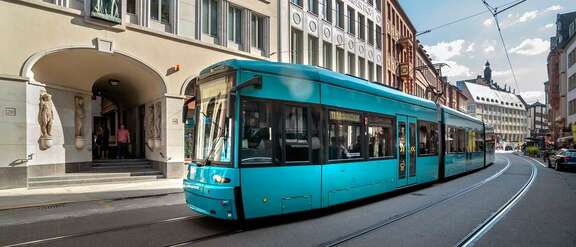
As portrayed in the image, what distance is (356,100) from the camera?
8.96m

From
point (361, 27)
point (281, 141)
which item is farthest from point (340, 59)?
point (281, 141)

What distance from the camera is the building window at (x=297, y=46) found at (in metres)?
24.0

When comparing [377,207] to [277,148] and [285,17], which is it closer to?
[277,148]

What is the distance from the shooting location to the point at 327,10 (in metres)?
27.4

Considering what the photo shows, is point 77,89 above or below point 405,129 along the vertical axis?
above

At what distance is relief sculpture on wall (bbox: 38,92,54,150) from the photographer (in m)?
13.5

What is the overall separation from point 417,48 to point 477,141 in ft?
106

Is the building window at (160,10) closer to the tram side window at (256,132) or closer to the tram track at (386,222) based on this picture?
the tram side window at (256,132)

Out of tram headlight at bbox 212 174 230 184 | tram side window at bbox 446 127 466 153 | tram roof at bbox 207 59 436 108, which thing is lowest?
tram headlight at bbox 212 174 230 184

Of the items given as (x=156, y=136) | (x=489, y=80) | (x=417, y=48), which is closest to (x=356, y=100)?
(x=156, y=136)

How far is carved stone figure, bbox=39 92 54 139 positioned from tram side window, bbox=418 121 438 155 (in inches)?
505

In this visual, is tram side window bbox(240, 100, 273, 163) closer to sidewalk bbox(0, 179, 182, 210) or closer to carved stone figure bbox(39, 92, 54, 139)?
sidewalk bbox(0, 179, 182, 210)

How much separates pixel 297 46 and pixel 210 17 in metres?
7.16

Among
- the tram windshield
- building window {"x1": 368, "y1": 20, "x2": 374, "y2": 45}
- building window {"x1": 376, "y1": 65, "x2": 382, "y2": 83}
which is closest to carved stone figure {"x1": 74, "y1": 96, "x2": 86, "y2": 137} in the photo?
the tram windshield
